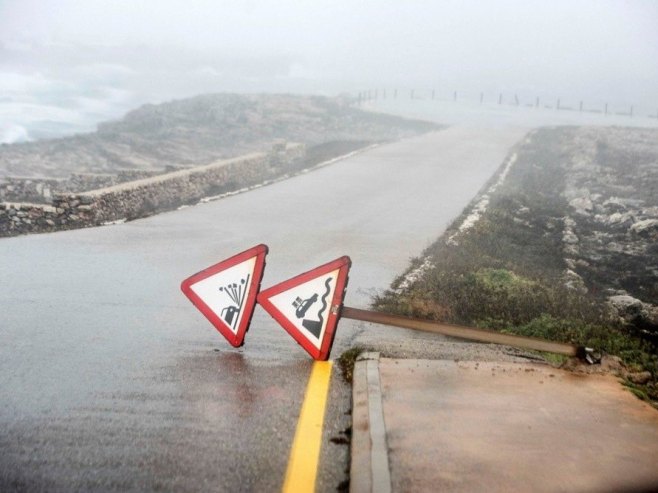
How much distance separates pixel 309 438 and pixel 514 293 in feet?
15.3

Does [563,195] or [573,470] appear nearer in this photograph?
[573,470]

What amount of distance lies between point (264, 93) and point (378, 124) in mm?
15484

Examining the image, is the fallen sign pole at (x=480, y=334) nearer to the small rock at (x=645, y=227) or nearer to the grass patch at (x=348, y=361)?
the grass patch at (x=348, y=361)

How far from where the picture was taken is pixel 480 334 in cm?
538

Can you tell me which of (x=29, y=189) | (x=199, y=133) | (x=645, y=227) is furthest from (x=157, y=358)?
(x=199, y=133)

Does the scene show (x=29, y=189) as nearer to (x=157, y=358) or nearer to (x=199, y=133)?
(x=157, y=358)

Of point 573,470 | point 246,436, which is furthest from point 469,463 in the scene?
point 246,436

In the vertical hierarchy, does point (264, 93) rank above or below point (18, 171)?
above

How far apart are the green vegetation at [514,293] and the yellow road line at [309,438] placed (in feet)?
7.60

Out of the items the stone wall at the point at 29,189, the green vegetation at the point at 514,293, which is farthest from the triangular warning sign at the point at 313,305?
the stone wall at the point at 29,189

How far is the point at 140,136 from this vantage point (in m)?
39.6

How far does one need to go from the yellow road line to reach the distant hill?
2273cm

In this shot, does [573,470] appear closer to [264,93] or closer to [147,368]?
[147,368]

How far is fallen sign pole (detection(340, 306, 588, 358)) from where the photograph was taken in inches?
212
